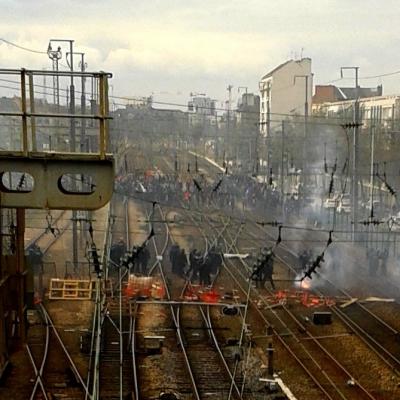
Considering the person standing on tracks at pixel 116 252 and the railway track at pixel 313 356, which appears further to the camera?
the person standing on tracks at pixel 116 252

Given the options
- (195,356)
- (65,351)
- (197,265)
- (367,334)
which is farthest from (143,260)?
(367,334)

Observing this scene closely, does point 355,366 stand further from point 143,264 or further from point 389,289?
point 143,264

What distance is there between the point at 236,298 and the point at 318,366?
4.37 m

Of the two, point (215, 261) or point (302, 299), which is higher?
point (215, 261)

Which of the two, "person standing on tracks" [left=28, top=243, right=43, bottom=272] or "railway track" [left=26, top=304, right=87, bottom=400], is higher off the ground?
"person standing on tracks" [left=28, top=243, right=43, bottom=272]

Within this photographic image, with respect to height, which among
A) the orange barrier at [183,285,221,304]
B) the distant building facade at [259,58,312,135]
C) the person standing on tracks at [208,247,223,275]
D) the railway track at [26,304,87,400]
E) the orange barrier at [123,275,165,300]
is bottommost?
the railway track at [26,304,87,400]

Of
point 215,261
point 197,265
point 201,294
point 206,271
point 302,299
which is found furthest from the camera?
point 215,261

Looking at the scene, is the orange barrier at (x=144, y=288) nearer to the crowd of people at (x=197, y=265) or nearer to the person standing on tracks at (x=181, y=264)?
the crowd of people at (x=197, y=265)

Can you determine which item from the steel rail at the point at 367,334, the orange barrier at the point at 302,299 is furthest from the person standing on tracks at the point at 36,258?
the steel rail at the point at 367,334

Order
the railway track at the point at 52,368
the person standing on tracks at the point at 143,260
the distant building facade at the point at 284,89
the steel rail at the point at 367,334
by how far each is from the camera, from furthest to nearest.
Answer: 1. the distant building facade at the point at 284,89
2. the person standing on tracks at the point at 143,260
3. the steel rail at the point at 367,334
4. the railway track at the point at 52,368

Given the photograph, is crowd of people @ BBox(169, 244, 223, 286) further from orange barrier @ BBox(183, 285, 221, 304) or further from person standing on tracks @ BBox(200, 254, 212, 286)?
orange barrier @ BBox(183, 285, 221, 304)

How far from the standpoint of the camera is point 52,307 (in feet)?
48.6

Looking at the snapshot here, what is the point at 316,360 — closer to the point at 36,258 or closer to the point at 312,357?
the point at 312,357

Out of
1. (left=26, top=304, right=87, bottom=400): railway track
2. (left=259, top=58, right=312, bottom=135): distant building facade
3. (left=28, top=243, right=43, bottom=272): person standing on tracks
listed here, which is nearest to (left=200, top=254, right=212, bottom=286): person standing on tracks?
(left=28, top=243, right=43, bottom=272): person standing on tracks
